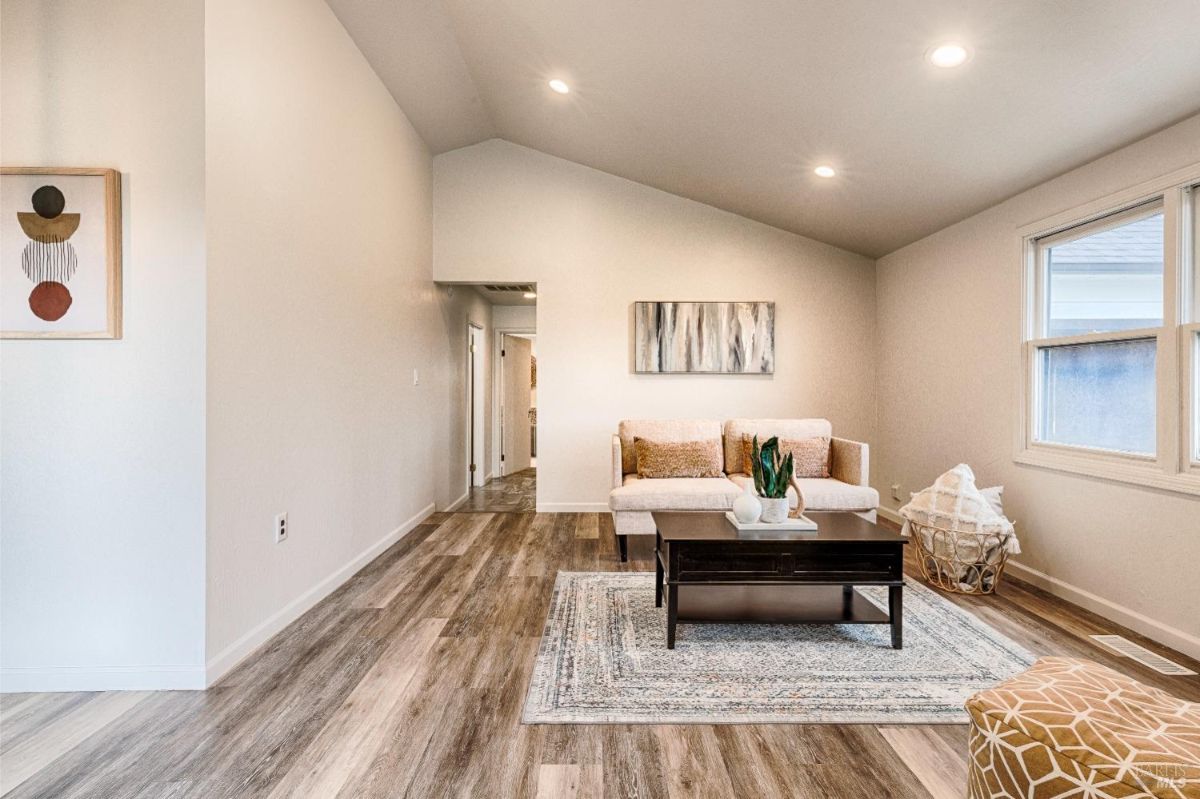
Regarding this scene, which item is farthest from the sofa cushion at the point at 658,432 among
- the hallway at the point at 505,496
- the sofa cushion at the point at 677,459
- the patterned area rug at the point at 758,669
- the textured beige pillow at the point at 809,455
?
the patterned area rug at the point at 758,669

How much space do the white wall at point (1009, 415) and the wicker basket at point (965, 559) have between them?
33cm

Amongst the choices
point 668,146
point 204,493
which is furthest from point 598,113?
point 204,493

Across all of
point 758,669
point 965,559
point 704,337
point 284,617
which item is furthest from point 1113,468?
point 284,617

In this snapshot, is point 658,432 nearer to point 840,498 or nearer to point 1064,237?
point 840,498

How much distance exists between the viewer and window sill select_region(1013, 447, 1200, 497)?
238cm

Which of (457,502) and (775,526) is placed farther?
(457,502)

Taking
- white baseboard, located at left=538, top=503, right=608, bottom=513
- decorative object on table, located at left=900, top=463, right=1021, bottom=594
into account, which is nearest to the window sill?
decorative object on table, located at left=900, top=463, right=1021, bottom=594

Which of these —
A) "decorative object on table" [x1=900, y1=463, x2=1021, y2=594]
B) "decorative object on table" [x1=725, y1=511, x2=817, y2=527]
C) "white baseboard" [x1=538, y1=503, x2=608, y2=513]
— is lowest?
"white baseboard" [x1=538, y1=503, x2=608, y2=513]

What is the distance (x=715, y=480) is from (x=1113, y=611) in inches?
84.7

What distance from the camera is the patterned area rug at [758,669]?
1938 millimetres

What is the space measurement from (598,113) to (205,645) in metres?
3.70

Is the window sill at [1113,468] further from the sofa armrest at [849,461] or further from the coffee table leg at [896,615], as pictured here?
the coffee table leg at [896,615]

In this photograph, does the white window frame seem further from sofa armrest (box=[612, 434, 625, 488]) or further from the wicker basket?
sofa armrest (box=[612, 434, 625, 488])

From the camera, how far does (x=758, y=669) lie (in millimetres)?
2229
